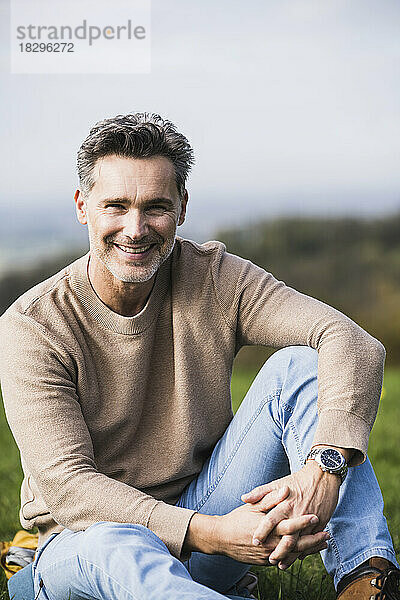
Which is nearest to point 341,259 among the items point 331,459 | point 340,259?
point 340,259

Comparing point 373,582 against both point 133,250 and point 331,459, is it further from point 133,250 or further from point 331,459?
point 133,250

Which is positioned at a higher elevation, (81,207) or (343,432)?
(81,207)

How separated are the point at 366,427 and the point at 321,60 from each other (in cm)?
1104

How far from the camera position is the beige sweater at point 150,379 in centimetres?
198

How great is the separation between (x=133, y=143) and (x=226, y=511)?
980 millimetres

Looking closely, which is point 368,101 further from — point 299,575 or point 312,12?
point 299,575

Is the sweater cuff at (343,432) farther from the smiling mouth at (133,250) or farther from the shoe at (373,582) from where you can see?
the smiling mouth at (133,250)

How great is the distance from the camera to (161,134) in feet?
7.04

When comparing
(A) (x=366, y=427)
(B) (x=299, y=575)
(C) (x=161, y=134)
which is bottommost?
(B) (x=299, y=575)

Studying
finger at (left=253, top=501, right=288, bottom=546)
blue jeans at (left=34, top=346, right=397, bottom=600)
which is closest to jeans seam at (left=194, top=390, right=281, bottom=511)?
blue jeans at (left=34, top=346, right=397, bottom=600)

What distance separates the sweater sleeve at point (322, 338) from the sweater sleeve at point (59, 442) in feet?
1.38

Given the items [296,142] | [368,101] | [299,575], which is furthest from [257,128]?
[299,575]

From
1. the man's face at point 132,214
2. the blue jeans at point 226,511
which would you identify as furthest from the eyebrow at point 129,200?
the blue jeans at point 226,511

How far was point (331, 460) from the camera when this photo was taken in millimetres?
1954
